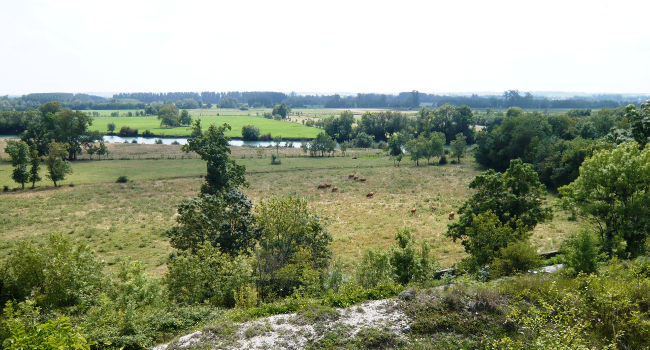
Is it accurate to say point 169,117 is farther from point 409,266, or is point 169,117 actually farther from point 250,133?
point 409,266

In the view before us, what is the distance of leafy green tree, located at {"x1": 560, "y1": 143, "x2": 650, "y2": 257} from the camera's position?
859 inches

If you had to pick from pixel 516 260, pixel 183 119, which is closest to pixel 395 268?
pixel 516 260

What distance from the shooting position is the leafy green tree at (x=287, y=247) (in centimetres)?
2102

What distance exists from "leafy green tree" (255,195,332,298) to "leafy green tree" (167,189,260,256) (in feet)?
5.54

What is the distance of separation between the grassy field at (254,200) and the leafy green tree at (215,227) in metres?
8.55

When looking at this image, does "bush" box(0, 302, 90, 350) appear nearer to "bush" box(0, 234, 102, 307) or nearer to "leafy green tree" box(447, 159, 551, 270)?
"bush" box(0, 234, 102, 307)

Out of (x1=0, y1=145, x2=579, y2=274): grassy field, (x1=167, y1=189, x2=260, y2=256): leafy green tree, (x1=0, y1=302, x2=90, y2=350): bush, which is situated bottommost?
(x1=0, y1=145, x2=579, y2=274): grassy field

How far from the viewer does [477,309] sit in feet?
49.8

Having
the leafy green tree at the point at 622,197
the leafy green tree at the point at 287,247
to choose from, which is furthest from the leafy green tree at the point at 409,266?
the leafy green tree at the point at 622,197

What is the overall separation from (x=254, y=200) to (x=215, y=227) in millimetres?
30006

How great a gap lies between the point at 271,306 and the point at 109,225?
35601mm

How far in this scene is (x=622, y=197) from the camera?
22.7 meters

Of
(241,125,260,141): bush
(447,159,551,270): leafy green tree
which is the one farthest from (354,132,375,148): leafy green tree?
(447,159,551,270): leafy green tree

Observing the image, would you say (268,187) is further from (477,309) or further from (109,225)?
(477,309)
